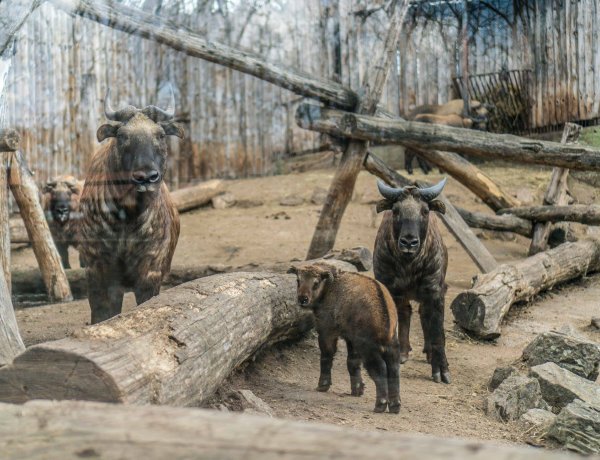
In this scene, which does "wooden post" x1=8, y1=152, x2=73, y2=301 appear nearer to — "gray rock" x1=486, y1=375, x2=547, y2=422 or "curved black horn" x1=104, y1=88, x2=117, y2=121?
"curved black horn" x1=104, y1=88, x2=117, y2=121

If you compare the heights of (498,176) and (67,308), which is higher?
(498,176)

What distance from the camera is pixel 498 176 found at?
9.23 m

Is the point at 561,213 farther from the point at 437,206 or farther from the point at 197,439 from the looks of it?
the point at 197,439

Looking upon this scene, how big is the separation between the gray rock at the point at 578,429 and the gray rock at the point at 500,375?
0.98 meters

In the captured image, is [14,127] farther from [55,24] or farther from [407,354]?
[407,354]

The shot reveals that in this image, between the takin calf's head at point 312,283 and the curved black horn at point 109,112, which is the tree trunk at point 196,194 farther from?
the takin calf's head at point 312,283

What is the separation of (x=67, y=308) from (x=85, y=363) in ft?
14.6

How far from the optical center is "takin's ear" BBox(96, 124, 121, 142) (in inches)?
199

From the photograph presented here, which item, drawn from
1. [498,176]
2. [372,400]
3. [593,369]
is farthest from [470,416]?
[498,176]

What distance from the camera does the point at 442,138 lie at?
7891 millimetres

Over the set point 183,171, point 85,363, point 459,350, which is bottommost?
point 459,350

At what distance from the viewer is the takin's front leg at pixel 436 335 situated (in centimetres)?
563

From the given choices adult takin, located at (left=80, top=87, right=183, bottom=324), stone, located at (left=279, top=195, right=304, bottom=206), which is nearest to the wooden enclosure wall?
adult takin, located at (left=80, top=87, right=183, bottom=324)

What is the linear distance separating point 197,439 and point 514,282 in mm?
5576
